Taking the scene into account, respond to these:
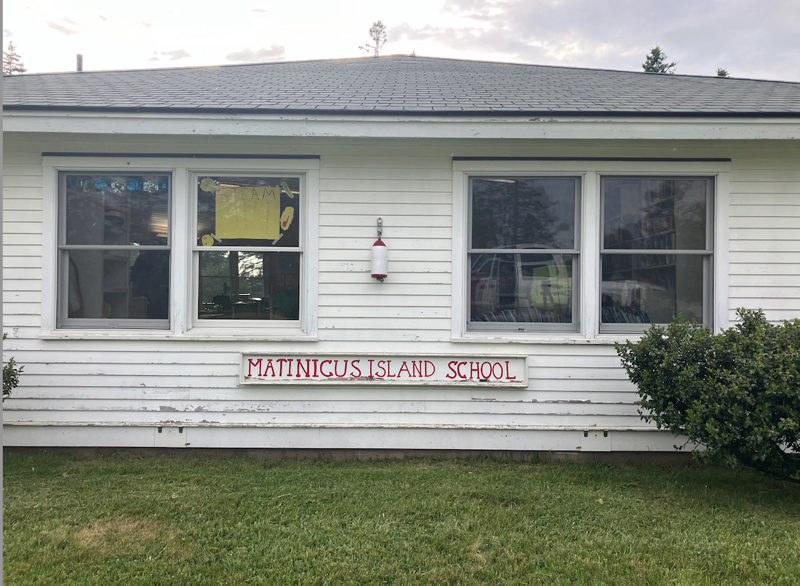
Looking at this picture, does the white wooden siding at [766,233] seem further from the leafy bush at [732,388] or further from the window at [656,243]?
the leafy bush at [732,388]

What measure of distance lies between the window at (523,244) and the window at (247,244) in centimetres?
177

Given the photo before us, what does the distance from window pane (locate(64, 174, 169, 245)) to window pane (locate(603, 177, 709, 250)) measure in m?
4.37

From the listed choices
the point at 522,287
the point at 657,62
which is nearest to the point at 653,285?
the point at 522,287

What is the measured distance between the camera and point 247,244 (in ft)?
16.7

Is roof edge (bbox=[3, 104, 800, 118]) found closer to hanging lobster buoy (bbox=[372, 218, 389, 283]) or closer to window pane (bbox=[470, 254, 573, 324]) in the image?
hanging lobster buoy (bbox=[372, 218, 389, 283])

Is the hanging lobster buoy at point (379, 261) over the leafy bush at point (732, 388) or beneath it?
over

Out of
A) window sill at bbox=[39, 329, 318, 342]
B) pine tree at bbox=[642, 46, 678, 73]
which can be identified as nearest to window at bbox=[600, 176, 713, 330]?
window sill at bbox=[39, 329, 318, 342]

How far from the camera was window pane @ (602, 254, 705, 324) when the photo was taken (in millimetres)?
5047

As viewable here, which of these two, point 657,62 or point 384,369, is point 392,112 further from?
point 657,62

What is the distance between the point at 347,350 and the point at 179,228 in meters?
2.00

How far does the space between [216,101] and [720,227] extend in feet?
16.4

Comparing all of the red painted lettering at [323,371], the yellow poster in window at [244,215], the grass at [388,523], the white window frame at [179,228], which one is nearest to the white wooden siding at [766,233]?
the grass at [388,523]

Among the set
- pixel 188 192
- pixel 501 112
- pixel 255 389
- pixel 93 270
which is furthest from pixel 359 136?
pixel 93 270

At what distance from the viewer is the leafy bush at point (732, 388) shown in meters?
3.66
